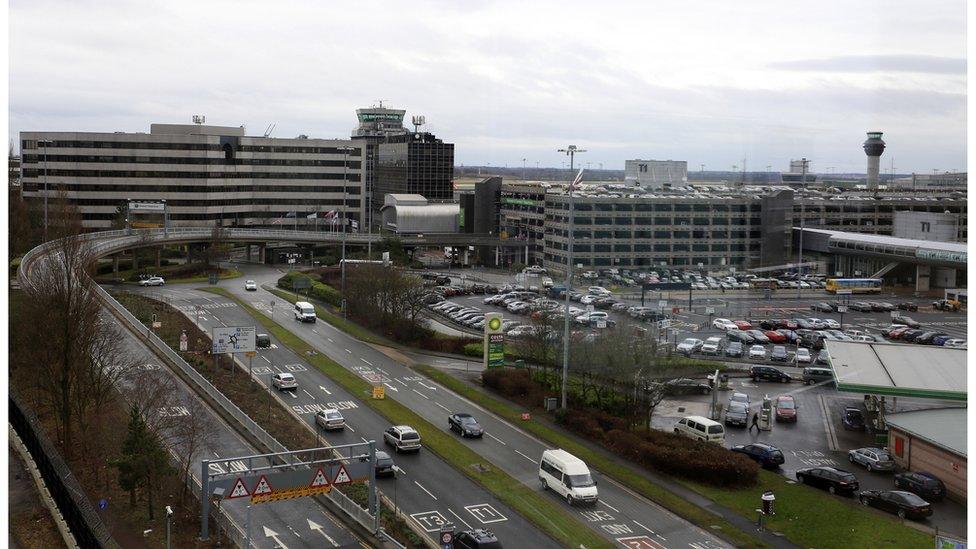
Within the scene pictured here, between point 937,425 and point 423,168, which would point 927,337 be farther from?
point 423,168

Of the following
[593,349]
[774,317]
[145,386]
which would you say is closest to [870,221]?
[774,317]

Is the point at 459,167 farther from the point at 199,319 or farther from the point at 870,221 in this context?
the point at 199,319

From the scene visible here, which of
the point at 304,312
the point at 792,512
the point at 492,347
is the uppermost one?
the point at 492,347

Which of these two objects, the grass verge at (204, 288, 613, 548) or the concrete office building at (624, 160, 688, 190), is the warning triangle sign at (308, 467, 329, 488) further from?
the concrete office building at (624, 160, 688, 190)

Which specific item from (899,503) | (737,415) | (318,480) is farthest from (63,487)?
(737,415)

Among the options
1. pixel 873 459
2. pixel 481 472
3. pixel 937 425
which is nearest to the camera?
pixel 481 472

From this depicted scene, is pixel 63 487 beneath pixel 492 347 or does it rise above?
beneath
